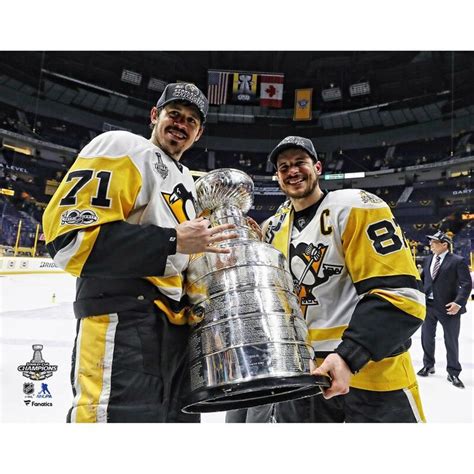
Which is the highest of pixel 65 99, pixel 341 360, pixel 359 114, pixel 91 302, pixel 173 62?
pixel 359 114

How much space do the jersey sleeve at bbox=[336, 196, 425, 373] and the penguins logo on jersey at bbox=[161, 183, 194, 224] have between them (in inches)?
16.9

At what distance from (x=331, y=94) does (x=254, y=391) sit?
4.60 m

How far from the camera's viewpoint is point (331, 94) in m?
4.72

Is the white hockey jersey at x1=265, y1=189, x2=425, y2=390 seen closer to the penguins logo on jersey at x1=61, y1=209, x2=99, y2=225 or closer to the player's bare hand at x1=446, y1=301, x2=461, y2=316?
the penguins logo on jersey at x1=61, y1=209, x2=99, y2=225

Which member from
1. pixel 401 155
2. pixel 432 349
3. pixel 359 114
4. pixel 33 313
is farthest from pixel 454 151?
pixel 33 313

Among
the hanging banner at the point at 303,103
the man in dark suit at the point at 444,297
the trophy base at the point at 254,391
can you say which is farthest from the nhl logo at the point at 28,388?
the hanging banner at the point at 303,103

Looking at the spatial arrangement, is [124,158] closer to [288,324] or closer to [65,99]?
[288,324]

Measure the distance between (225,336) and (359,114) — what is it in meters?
5.44

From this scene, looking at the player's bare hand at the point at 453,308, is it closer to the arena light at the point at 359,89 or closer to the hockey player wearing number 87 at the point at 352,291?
the hockey player wearing number 87 at the point at 352,291

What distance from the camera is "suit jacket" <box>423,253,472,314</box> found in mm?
3076

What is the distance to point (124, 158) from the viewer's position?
2.76ft

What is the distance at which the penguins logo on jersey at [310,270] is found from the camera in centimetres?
104

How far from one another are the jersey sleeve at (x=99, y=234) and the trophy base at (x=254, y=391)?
0.27 meters

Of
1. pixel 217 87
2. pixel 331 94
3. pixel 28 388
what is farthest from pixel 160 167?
pixel 331 94
